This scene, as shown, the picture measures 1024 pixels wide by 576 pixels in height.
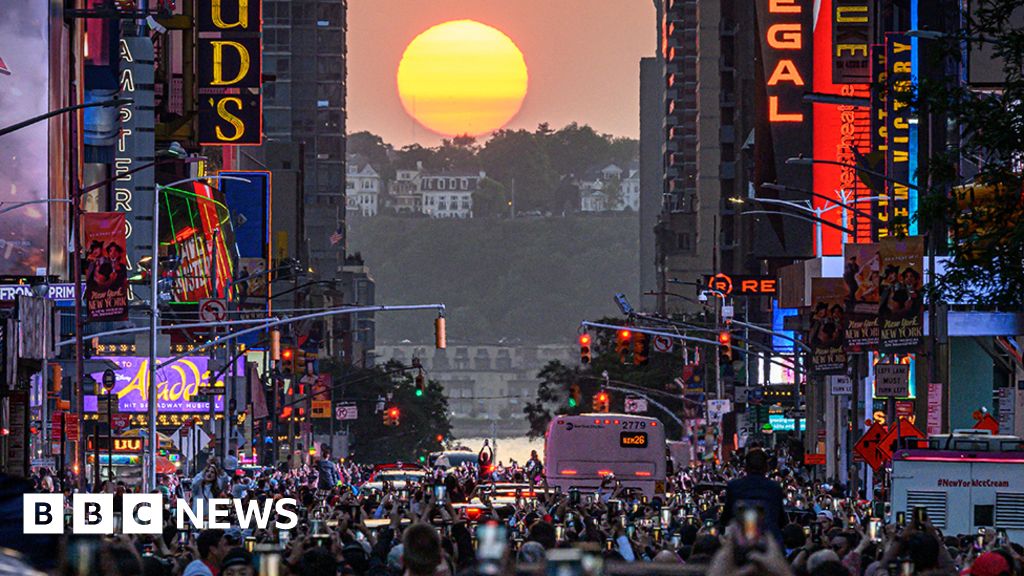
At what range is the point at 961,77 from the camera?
5528cm

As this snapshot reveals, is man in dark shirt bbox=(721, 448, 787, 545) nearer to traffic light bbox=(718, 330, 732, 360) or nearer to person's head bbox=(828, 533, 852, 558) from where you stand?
person's head bbox=(828, 533, 852, 558)

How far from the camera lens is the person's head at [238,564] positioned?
40.7ft

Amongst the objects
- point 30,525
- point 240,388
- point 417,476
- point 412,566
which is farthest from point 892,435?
point 240,388

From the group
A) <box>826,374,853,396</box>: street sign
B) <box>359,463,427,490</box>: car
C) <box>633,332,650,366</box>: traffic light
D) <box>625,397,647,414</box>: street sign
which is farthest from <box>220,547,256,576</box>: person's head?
<box>625,397,647,414</box>: street sign

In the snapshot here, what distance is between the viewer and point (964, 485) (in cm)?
2802

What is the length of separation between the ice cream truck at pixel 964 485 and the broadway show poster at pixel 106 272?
24.6m

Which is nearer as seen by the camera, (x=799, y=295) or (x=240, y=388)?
(x=799, y=295)

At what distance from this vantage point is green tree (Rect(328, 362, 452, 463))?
157500 millimetres

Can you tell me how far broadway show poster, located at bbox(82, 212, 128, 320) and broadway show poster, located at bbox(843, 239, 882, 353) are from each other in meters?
16.3

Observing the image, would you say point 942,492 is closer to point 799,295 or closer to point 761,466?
point 761,466

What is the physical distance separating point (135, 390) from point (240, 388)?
31.1 feet

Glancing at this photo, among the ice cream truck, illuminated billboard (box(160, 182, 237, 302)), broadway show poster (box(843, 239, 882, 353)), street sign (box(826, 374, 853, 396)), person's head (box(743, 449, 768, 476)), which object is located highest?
illuminated billboard (box(160, 182, 237, 302))

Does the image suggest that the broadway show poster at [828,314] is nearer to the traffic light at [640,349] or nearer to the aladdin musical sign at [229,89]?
the traffic light at [640,349]

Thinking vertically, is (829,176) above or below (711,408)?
above
